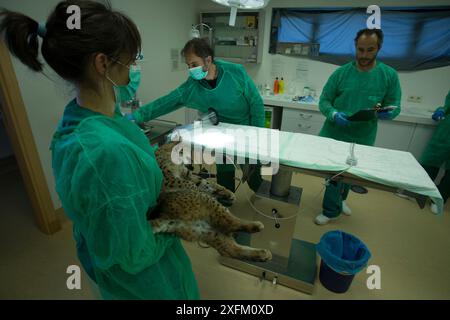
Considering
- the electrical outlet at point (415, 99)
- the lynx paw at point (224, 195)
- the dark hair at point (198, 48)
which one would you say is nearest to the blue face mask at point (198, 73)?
the dark hair at point (198, 48)

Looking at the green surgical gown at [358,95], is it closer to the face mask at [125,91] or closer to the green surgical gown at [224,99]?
the green surgical gown at [224,99]

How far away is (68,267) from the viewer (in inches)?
67.6

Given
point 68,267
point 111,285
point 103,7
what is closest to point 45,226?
point 68,267

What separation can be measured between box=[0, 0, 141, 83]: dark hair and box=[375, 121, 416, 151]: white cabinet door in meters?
2.94

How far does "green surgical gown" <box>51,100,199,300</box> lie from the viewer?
1.88ft

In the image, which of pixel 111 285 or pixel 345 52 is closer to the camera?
pixel 111 285

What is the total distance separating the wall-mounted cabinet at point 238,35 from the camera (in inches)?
126

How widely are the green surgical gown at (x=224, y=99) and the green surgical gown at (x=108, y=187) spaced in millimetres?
1133

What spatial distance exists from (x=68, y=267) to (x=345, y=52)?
361 centimetres

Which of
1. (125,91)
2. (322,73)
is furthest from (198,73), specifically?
(322,73)

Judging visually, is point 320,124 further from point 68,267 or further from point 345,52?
point 68,267

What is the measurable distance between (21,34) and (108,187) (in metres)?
0.46

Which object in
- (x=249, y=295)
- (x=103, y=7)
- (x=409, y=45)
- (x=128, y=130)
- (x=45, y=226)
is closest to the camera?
(x=103, y=7)

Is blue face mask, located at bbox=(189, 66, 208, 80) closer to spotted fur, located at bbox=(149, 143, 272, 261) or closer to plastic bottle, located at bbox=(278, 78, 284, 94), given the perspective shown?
spotted fur, located at bbox=(149, 143, 272, 261)
